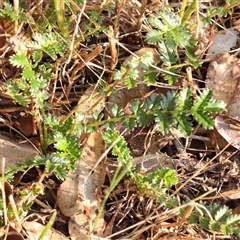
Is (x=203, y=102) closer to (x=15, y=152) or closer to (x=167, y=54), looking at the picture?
(x=167, y=54)

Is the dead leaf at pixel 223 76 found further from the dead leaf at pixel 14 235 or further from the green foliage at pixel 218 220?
the dead leaf at pixel 14 235

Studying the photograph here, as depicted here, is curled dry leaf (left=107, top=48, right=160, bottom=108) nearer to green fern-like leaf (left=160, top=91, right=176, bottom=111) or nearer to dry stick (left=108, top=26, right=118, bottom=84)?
dry stick (left=108, top=26, right=118, bottom=84)

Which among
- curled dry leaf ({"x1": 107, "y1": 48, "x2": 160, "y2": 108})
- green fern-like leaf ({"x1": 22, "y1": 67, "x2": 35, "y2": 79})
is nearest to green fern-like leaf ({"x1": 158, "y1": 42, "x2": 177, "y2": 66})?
curled dry leaf ({"x1": 107, "y1": 48, "x2": 160, "y2": 108})

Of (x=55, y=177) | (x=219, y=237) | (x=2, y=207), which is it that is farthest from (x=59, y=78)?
(x=219, y=237)

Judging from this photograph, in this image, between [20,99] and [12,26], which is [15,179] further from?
[12,26]

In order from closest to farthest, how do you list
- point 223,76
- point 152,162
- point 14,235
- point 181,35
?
point 14,235 < point 181,35 < point 152,162 < point 223,76

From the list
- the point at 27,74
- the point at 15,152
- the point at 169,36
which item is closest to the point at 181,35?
the point at 169,36
